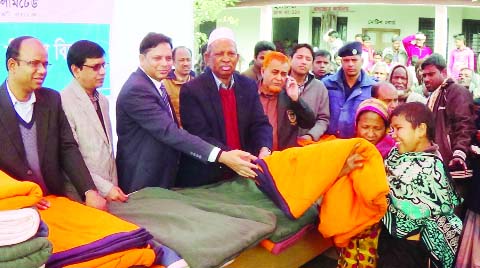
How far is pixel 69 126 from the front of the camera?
2.27 metres

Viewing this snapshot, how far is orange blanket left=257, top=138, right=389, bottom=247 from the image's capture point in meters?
2.17

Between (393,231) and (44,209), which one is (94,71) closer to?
(44,209)

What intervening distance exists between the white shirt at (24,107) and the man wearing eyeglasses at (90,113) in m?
0.37

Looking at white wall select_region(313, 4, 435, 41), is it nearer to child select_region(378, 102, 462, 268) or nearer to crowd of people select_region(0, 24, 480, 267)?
crowd of people select_region(0, 24, 480, 267)

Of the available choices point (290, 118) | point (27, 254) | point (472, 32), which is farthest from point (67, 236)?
point (472, 32)

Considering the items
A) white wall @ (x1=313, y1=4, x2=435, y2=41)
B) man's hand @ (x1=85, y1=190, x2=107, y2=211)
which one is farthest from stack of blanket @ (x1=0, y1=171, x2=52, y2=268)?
white wall @ (x1=313, y1=4, x2=435, y2=41)

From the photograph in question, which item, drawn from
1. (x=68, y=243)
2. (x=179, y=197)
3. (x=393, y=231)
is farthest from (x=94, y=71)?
(x=393, y=231)

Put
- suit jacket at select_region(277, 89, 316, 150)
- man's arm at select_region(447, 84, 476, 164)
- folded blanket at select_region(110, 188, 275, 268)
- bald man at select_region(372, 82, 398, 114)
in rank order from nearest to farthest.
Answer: folded blanket at select_region(110, 188, 275, 268) → man's arm at select_region(447, 84, 476, 164) → suit jacket at select_region(277, 89, 316, 150) → bald man at select_region(372, 82, 398, 114)

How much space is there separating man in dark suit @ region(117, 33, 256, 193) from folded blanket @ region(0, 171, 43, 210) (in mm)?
1009

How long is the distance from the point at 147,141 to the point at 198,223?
0.77 m

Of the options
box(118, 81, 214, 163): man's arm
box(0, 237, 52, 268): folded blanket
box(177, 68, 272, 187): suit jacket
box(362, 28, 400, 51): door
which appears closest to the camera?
box(0, 237, 52, 268): folded blanket

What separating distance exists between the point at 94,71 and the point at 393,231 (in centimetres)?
165

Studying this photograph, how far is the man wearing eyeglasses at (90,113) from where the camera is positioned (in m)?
2.49

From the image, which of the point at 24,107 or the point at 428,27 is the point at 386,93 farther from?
the point at 428,27
